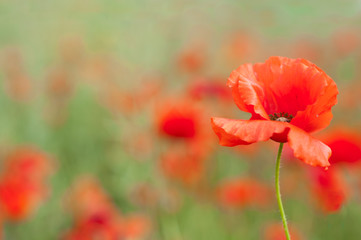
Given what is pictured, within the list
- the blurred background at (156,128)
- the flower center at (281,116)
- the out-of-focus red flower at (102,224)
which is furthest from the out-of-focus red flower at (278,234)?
the flower center at (281,116)

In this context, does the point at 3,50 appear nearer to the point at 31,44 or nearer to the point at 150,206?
the point at 31,44

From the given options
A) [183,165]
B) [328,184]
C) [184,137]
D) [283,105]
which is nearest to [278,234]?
[328,184]

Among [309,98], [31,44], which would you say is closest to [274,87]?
[309,98]

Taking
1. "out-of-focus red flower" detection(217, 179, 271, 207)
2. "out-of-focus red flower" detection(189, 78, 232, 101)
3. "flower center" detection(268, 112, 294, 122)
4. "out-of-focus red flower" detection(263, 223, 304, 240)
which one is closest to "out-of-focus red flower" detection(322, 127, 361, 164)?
"out-of-focus red flower" detection(263, 223, 304, 240)

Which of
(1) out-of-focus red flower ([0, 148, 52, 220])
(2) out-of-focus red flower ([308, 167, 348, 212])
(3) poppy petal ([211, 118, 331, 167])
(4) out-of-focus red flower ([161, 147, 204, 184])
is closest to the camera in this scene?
(3) poppy petal ([211, 118, 331, 167])

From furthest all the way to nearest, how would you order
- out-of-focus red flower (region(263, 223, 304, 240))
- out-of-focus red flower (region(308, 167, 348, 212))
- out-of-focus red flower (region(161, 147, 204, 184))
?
1. out-of-focus red flower (region(161, 147, 204, 184))
2. out-of-focus red flower (region(263, 223, 304, 240))
3. out-of-focus red flower (region(308, 167, 348, 212))

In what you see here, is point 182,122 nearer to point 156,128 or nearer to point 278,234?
point 156,128

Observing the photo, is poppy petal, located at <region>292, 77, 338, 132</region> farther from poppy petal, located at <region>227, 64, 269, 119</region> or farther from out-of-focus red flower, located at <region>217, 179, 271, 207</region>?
out-of-focus red flower, located at <region>217, 179, 271, 207</region>

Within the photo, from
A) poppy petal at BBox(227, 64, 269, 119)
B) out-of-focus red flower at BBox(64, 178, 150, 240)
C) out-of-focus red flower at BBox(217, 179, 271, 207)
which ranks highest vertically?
poppy petal at BBox(227, 64, 269, 119)

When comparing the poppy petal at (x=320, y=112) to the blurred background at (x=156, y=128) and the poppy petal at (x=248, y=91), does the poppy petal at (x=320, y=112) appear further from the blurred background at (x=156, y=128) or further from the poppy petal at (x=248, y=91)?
the blurred background at (x=156, y=128)
